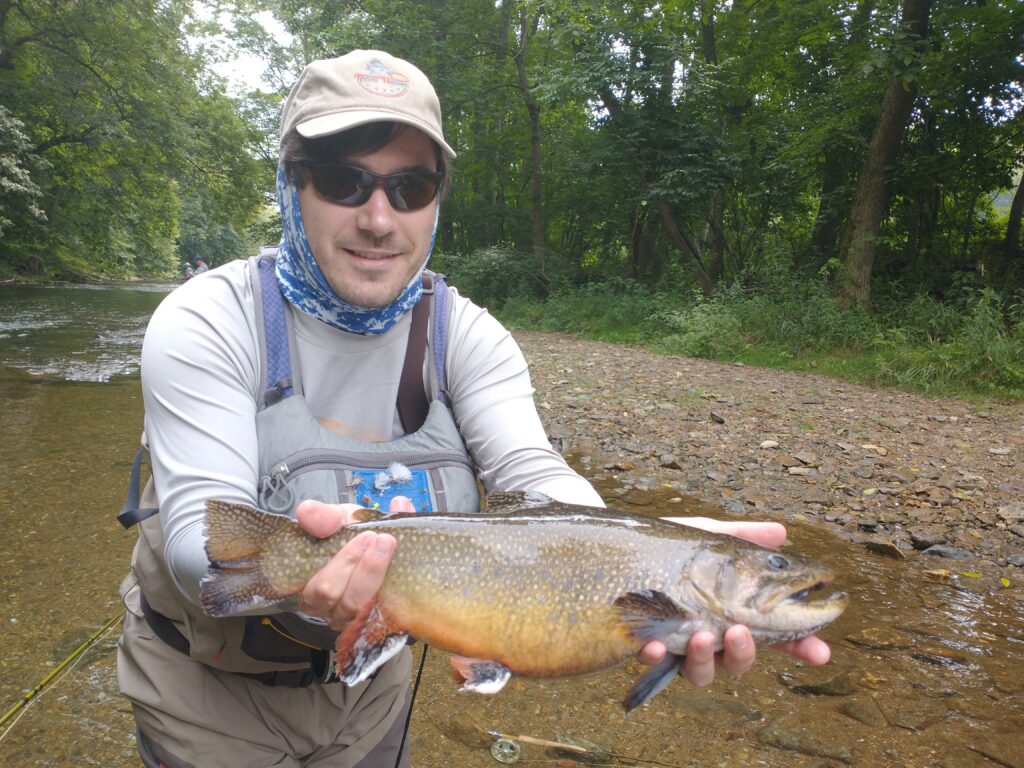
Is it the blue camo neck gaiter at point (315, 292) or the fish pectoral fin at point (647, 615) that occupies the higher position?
the blue camo neck gaiter at point (315, 292)

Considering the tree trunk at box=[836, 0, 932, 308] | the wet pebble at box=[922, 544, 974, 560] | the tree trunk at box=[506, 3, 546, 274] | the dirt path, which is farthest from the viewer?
the tree trunk at box=[506, 3, 546, 274]

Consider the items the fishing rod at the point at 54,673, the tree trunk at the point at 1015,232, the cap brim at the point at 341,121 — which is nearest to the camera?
the cap brim at the point at 341,121

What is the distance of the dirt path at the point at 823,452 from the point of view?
5.82m

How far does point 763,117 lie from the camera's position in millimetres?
18250

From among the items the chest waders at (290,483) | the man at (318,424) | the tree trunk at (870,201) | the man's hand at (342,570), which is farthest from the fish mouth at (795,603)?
the tree trunk at (870,201)

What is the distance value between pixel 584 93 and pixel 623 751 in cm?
Answer: 1853

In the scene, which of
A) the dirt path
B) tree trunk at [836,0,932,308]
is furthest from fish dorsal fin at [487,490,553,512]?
tree trunk at [836,0,932,308]

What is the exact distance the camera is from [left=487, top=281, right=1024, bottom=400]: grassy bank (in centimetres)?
1034

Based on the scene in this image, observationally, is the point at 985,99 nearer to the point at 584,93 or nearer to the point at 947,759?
the point at 584,93

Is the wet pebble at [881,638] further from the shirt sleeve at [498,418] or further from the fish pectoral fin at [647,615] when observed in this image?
the fish pectoral fin at [647,615]

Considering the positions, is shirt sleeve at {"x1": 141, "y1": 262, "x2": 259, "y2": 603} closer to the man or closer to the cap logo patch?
the man

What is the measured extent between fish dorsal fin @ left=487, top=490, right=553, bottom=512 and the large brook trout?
0.38ft

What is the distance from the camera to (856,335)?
12.6 metres

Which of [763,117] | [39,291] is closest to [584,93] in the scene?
[763,117]
